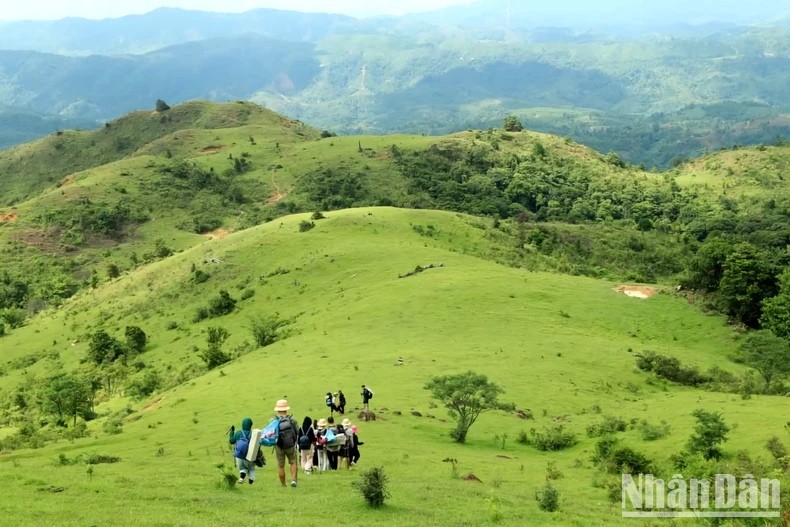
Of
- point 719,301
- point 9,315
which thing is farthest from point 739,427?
point 9,315

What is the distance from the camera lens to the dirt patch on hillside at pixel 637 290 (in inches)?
2212

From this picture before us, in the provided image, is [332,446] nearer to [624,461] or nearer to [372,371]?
[624,461]

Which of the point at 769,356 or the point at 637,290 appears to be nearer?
the point at 769,356

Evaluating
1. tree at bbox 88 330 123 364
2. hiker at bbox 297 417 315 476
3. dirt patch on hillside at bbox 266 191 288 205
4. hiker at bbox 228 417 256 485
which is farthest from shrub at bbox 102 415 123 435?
dirt patch on hillside at bbox 266 191 288 205

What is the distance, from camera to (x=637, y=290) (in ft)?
188

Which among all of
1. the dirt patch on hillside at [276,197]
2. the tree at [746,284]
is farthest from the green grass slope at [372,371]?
the dirt patch on hillside at [276,197]

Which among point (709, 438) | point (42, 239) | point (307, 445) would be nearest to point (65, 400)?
point (307, 445)

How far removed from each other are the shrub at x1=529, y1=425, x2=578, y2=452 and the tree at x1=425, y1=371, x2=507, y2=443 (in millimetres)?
2350

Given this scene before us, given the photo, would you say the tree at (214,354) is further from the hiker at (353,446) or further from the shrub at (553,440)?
the hiker at (353,446)

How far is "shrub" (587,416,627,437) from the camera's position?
97.3 feet

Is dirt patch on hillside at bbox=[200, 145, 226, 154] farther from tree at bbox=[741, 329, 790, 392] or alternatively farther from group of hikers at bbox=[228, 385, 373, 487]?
group of hikers at bbox=[228, 385, 373, 487]

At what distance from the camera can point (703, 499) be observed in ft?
60.2

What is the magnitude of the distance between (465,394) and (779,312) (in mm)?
29539

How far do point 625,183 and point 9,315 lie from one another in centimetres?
11514
